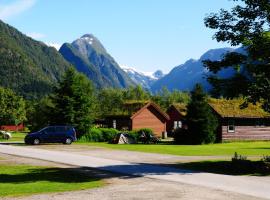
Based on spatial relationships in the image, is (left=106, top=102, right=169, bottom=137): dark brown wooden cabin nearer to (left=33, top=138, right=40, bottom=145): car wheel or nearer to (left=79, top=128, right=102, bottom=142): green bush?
(left=79, top=128, right=102, bottom=142): green bush

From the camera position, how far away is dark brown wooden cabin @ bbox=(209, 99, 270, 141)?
56.8 metres

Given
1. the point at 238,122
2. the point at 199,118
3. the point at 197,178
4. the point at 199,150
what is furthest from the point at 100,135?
the point at 197,178

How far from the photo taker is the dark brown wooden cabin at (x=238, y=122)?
186 ft

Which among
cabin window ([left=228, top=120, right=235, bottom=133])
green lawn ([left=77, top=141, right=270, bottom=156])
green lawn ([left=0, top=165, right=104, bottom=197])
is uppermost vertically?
cabin window ([left=228, top=120, right=235, bottom=133])

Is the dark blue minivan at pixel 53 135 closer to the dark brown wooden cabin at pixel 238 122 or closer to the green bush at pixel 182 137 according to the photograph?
the green bush at pixel 182 137

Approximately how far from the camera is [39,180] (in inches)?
746

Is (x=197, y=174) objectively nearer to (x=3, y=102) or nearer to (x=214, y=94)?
(x=214, y=94)

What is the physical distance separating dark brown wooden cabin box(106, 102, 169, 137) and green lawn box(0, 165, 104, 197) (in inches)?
1870

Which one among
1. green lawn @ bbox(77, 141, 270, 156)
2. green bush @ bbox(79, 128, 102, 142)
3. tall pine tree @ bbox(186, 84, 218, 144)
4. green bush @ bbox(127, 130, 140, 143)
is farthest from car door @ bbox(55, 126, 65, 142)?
tall pine tree @ bbox(186, 84, 218, 144)

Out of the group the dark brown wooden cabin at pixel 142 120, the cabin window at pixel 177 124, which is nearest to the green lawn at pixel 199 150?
the dark brown wooden cabin at pixel 142 120

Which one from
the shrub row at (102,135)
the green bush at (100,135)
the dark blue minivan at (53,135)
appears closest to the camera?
the dark blue minivan at (53,135)

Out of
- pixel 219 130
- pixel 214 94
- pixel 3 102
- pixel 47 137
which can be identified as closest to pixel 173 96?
pixel 3 102

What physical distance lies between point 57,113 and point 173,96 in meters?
100

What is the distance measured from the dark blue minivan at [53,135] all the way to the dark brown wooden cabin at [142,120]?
2292 cm
